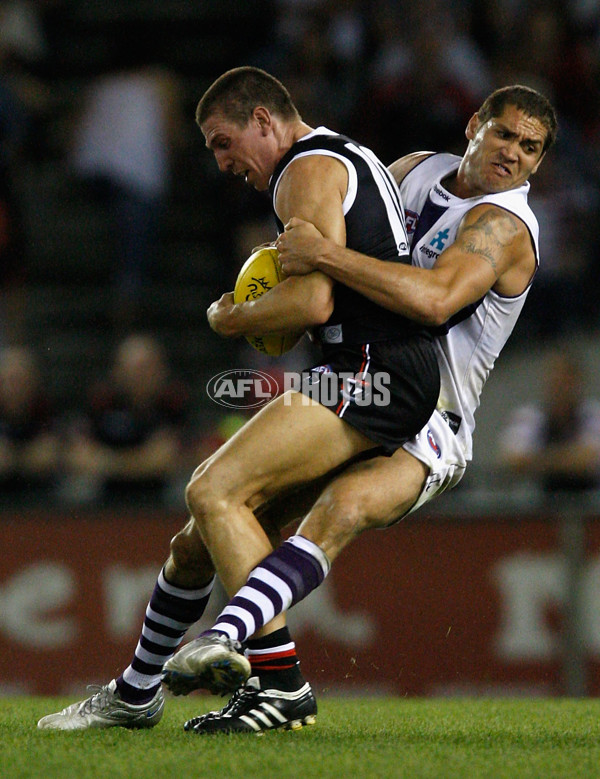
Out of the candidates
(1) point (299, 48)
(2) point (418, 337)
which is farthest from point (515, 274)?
(1) point (299, 48)

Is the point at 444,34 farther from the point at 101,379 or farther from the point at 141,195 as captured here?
the point at 101,379

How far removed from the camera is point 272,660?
473 centimetres

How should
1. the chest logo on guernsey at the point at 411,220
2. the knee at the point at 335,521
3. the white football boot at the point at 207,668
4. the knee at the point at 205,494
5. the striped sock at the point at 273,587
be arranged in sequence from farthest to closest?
the chest logo on guernsey at the point at 411,220
the knee at the point at 335,521
the knee at the point at 205,494
the striped sock at the point at 273,587
the white football boot at the point at 207,668

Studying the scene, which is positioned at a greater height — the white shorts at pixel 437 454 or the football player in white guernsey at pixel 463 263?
the football player in white guernsey at pixel 463 263

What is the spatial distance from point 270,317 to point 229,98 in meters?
0.94

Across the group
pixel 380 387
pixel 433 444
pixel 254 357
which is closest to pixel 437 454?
pixel 433 444

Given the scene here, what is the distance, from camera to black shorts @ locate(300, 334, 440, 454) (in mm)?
4766

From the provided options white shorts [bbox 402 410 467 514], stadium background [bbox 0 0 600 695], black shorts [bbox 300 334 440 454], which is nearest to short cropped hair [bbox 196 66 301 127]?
black shorts [bbox 300 334 440 454]

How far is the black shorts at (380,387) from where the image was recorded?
188 inches

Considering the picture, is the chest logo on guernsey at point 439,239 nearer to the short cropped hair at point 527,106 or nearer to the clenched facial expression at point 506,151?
the clenched facial expression at point 506,151

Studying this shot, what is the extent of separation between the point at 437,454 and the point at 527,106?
4.74 ft

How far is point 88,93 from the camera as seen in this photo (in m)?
12.1

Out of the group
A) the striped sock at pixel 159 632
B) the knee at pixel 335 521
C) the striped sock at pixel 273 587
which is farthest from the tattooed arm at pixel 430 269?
the striped sock at pixel 159 632

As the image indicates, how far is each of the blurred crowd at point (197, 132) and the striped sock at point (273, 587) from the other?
4.34m
